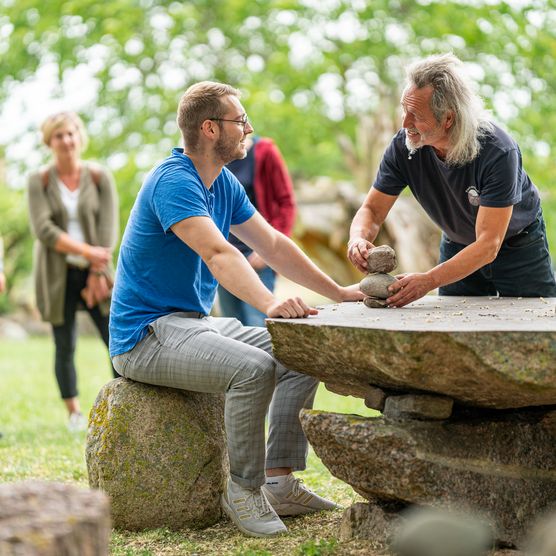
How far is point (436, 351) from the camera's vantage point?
10.7 ft

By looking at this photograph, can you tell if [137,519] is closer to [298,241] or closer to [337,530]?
[337,530]

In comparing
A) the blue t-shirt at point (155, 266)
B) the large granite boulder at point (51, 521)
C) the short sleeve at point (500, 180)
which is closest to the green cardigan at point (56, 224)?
the blue t-shirt at point (155, 266)

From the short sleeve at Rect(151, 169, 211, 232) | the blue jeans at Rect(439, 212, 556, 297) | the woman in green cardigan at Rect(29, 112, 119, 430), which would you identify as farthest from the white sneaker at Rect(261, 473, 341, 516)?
the woman in green cardigan at Rect(29, 112, 119, 430)

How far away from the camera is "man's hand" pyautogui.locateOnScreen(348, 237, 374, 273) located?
4352mm

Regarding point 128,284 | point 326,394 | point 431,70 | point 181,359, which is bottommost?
point 326,394

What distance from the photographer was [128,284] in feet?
13.7

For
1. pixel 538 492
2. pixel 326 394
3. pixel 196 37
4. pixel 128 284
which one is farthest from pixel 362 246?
pixel 196 37

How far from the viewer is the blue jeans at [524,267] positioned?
4.70 m

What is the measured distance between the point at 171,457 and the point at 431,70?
2.17 m

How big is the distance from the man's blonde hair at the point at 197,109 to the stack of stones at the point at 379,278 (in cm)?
98

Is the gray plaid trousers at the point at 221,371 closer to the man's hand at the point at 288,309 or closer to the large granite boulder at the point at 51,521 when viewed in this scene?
the man's hand at the point at 288,309

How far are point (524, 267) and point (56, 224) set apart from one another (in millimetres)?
3548

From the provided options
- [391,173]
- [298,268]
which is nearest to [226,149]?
[298,268]

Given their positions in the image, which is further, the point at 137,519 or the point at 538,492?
the point at 137,519
